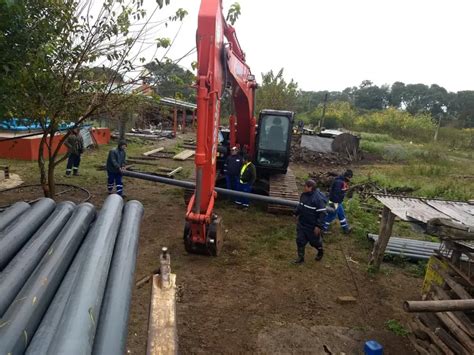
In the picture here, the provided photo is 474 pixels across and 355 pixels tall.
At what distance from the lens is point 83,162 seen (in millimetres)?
14344

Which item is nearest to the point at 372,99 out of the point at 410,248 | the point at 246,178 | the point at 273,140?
the point at 273,140

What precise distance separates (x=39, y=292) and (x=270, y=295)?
416cm

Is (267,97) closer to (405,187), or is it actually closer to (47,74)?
(405,187)

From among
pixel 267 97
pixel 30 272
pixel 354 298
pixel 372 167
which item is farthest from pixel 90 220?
pixel 267 97

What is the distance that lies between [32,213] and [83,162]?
40.9 feet

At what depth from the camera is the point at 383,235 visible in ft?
20.5

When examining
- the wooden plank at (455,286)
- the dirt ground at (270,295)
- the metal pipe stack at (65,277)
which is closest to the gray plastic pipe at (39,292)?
the metal pipe stack at (65,277)

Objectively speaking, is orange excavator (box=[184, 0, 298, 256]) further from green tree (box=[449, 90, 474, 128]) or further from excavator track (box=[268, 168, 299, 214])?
green tree (box=[449, 90, 474, 128])

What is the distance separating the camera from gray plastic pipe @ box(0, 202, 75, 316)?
182cm

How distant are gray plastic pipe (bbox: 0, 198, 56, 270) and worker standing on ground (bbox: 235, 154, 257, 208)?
6.38 m

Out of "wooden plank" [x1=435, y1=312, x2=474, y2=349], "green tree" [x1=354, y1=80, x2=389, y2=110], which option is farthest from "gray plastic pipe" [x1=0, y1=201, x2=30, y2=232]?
"green tree" [x1=354, y1=80, x2=389, y2=110]

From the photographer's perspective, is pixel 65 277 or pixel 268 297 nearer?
pixel 65 277

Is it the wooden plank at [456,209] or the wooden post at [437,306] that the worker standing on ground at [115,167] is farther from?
the wooden post at [437,306]

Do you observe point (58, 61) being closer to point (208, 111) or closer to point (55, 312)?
point (208, 111)
